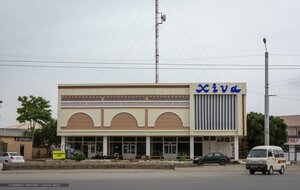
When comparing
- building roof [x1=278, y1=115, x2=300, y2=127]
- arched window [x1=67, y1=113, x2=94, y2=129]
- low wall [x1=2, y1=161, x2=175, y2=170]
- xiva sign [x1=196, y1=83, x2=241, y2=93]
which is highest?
xiva sign [x1=196, y1=83, x2=241, y2=93]

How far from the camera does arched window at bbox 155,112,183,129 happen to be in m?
64.4

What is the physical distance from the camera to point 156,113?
64500 millimetres

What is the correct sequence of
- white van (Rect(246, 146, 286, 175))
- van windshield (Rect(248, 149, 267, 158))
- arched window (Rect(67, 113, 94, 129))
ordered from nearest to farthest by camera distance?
white van (Rect(246, 146, 286, 175))
van windshield (Rect(248, 149, 267, 158))
arched window (Rect(67, 113, 94, 129))

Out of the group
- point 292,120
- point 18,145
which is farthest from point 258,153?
point 292,120

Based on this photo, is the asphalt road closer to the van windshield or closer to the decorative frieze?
the van windshield

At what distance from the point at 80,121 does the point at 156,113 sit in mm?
10253

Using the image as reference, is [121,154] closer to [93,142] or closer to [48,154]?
[93,142]

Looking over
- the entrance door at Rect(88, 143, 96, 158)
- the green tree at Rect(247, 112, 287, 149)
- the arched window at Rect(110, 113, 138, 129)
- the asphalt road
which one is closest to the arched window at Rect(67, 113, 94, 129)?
the arched window at Rect(110, 113, 138, 129)

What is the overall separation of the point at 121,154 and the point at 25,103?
1565cm

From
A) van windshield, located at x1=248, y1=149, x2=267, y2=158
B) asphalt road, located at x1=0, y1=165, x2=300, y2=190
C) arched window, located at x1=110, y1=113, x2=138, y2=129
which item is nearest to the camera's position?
asphalt road, located at x1=0, y1=165, x2=300, y2=190

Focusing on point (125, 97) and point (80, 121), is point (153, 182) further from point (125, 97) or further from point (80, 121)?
point (80, 121)

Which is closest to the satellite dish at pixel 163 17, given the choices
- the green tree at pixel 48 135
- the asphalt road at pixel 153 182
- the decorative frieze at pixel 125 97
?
the decorative frieze at pixel 125 97

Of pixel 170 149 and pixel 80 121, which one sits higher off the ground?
pixel 80 121

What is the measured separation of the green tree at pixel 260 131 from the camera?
77.0 m
